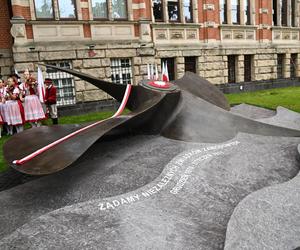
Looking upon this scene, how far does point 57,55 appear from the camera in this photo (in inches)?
526

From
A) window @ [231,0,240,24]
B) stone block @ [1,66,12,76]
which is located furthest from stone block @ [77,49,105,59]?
window @ [231,0,240,24]

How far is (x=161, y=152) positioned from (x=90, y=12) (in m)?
11.0

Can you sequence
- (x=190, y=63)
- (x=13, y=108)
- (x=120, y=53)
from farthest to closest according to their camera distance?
(x=190, y=63) < (x=120, y=53) < (x=13, y=108)

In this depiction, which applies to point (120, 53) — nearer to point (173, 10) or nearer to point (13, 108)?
point (173, 10)

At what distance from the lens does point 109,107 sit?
A: 14.5 metres

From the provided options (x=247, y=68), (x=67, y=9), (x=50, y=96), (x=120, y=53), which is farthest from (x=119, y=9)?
(x=247, y=68)

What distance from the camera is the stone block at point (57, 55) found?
13.1 meters

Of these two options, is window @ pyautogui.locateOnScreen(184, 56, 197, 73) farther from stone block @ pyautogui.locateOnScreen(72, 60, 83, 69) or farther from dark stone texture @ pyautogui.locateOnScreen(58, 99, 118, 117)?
stone block @ pyautogui.locateOnScreen(72, 60, 83, 69)

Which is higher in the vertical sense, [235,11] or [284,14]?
[235,11]

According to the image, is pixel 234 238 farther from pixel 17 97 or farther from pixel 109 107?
pixel 109 107

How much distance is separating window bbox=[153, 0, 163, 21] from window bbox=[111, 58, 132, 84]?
121 inches

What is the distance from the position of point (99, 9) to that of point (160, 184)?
1267 centimetres

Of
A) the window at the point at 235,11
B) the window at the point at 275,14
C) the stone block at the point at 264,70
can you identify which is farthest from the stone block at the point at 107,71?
the window at the point at 275,14

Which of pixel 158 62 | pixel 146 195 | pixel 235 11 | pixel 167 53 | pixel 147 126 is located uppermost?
pixel 235 11
